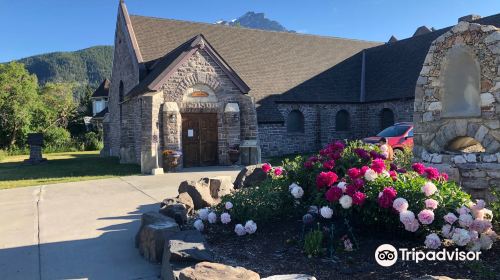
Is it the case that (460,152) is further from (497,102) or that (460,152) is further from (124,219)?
(124,219)

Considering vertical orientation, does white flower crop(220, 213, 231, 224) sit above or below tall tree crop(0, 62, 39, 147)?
below

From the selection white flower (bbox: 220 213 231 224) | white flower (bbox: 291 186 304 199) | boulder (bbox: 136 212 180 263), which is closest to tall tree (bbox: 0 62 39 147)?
boulder (bbox: 136 212 180 263)

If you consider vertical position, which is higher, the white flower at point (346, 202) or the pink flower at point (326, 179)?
the pink flower at point (326, 179)

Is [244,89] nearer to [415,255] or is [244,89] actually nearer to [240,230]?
[240,230]

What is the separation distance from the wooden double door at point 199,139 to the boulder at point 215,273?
1331 centimetres

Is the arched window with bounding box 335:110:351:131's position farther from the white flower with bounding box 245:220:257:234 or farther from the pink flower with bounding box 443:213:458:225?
the pink flower with bounding box 443:213:458:225

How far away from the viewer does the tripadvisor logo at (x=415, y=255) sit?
14.1 feet

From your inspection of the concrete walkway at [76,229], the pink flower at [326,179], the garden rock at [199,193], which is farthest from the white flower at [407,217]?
the garden rock at [199,193]

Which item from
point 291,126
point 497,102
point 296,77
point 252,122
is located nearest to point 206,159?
point 252,122

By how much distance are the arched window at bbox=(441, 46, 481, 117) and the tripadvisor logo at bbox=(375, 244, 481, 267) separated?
422 centimetres

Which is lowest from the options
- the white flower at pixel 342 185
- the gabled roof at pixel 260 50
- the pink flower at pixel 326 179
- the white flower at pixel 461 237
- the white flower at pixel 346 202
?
the white flower at pixel 461 237

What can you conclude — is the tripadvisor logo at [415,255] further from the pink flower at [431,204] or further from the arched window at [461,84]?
the arched window at [461,84]

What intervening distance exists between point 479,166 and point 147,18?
20040 mm

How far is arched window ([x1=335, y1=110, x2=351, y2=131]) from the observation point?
24.2 m
